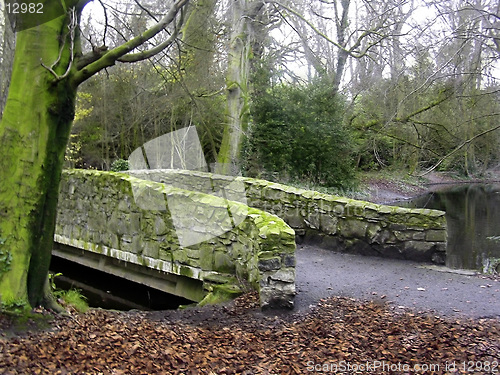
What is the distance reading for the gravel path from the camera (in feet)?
16.8

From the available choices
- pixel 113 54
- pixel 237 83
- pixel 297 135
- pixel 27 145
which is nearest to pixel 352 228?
pixel 113 54

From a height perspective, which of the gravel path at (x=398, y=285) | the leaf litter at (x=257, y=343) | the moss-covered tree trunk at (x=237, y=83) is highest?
the moss-covered tree trunk at (x=237, y=83)

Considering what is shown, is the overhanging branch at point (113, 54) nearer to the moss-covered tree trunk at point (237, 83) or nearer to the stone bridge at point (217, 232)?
the stone bridge at point (217, 232)

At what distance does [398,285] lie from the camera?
5.97 meters

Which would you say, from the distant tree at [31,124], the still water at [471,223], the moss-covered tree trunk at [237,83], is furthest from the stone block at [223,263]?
the moss-covered tree trunk at [237,83]

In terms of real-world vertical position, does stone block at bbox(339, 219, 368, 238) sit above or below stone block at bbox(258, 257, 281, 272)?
above

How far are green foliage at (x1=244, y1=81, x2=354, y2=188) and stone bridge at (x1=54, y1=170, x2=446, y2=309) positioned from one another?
6.59m

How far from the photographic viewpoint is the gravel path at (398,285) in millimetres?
5121

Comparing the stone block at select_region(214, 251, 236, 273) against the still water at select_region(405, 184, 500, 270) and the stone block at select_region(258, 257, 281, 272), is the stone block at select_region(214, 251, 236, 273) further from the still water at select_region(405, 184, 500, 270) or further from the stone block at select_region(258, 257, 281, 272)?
the still water at select_region(405, 184, 500, 270)

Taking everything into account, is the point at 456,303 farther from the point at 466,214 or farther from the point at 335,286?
the point at 466,214

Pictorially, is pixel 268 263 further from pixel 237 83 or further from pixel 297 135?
pixel 297 135

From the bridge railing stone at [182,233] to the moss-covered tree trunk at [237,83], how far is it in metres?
7.40

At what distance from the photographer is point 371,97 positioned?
21.2 m

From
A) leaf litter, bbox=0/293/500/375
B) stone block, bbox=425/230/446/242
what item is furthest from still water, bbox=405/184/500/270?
leaf litter, bbox=0/293/500/375
